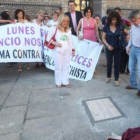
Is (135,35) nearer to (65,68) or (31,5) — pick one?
(65,68)

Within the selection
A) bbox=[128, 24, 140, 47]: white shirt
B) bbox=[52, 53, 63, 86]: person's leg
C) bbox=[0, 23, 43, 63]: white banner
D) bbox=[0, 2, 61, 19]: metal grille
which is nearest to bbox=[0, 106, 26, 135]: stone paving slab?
bbox=[52, 53, 63, 86]: person's leg

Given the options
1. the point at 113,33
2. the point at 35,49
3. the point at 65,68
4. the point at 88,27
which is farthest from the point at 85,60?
the point at 35,49

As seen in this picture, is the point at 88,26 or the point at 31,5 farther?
the point at 31,5

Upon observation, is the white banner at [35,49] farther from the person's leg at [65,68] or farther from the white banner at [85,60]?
the person's leg at [65,68]

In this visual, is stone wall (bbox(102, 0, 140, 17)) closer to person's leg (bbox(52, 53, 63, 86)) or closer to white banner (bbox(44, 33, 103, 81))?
white banner (bbox(44, 33, 103, 81))

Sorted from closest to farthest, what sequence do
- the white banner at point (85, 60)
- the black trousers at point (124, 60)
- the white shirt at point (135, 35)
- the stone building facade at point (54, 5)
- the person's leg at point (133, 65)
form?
1. the white shirt at point (135, 35)
2. the person's leg at point (133, 65)
3. the white banner at point (85, 60)
4. the black trousers at point (124, 60)
5. the stone building facade at point (54, 5)

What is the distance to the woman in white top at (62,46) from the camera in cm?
381

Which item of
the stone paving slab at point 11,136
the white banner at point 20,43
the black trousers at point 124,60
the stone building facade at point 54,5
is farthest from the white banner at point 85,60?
the stone building facade at point 54,5

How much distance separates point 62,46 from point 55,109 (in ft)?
4.57

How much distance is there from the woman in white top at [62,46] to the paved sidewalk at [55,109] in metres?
0.42

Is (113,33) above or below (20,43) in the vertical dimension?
above

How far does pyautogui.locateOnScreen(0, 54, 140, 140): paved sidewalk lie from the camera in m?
2.60

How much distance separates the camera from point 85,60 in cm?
464

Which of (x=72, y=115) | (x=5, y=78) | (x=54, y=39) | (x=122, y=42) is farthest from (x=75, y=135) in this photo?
(x=5, y=78)
